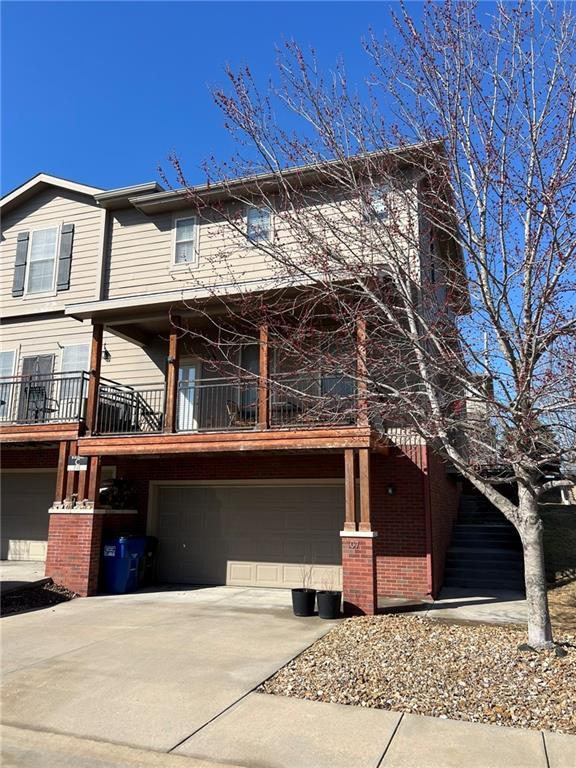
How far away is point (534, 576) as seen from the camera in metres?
6.46

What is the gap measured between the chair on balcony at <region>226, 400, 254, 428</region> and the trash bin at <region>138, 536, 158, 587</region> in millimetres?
3011

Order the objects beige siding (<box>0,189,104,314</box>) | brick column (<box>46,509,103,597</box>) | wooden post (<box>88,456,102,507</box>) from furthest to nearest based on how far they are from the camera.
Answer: beige siding (<box>0,189,104,314</box>)
wooden post (<box>88,456,102,507</box>)
brick column (<box>46,509,103,597</box>)

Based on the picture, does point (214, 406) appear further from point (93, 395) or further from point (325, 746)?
point (325, 746)

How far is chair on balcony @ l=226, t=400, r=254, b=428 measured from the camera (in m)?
11.7

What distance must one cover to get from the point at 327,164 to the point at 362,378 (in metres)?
2.90

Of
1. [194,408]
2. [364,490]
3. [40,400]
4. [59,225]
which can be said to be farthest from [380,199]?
[59,225]

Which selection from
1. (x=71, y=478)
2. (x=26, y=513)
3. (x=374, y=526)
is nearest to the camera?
(x=374, y=526)

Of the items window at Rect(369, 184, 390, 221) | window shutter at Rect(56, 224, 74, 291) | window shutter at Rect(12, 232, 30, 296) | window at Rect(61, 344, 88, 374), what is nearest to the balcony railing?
window at Rect(61, 344, 88, 374)

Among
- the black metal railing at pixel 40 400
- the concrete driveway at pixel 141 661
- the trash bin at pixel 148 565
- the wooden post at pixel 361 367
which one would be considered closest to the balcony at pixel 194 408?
the black metal railing at pixel 40 400

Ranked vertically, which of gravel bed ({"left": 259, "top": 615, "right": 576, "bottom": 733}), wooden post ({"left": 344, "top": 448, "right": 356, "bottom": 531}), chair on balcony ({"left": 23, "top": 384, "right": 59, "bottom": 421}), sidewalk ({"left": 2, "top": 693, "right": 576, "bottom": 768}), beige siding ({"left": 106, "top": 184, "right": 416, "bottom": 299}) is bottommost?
sidewalk ({"left": 2, "top": 693, "right": 576, "bottom": 768})

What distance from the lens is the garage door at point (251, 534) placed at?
12008 millimetres

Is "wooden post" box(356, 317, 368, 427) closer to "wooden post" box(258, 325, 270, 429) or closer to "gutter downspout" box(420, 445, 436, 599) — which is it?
"wooden post" box(258, 325, 270, 429)

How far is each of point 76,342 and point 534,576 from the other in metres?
11.8

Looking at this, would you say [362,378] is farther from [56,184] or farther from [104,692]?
[56,184]
